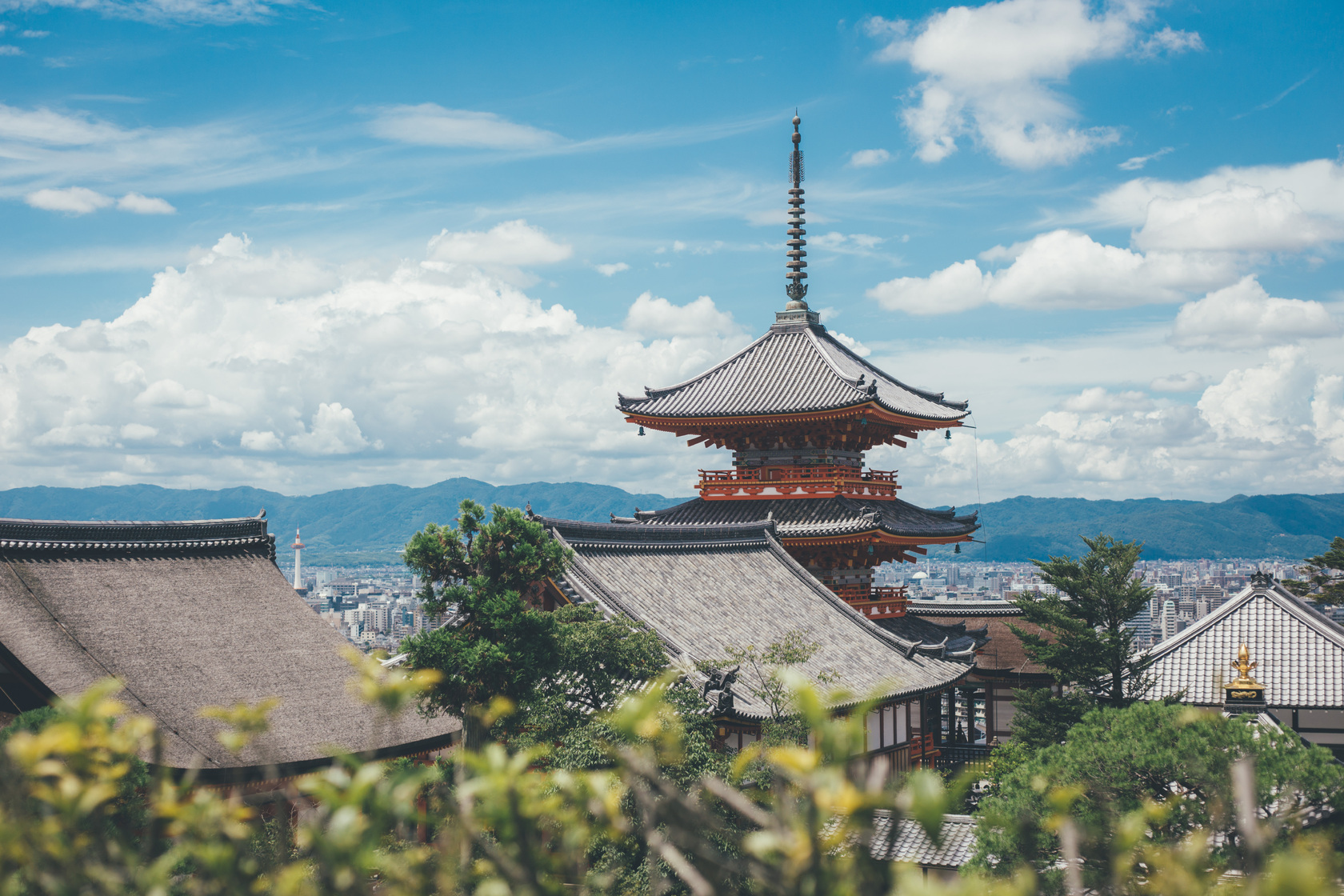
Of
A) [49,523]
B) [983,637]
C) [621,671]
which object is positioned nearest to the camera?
[621,671]

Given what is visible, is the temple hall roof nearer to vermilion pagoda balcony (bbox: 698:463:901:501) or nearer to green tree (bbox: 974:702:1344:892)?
green tree (bbox: 974:702:1344:892)

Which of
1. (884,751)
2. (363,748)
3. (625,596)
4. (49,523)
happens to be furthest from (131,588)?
(884,751)

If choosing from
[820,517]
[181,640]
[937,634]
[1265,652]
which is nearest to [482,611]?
[181,640]

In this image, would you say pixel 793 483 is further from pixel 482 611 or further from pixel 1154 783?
pixel 1154 783

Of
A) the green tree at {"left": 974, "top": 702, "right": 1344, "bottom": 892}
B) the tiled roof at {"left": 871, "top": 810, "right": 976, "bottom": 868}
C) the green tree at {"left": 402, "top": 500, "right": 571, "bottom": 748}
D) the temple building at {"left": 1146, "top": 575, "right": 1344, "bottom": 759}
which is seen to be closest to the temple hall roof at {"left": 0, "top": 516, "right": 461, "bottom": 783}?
the green tree at {"left": 402, "top": 500, "right": 571, "bottom": 748}

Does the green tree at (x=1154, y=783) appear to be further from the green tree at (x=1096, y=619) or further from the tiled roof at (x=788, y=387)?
the tiled roof at (x=788, y=387)

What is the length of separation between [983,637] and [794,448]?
7.58 m

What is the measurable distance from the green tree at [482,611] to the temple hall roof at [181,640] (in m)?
1.96

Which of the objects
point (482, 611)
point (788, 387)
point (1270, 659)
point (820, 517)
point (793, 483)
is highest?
point (788, 387)

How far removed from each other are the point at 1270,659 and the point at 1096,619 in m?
5.40

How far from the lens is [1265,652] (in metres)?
26.3

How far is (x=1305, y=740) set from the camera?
2359 cm

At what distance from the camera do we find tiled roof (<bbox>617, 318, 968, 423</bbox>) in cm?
3086

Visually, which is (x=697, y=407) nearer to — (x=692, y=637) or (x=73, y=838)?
(x=692, y=637)
